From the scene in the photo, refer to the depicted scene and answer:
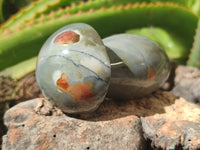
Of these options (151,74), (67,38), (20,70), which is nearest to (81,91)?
(67,38)

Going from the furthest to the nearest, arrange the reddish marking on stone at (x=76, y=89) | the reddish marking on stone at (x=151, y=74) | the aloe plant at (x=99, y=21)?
the aloe plant at (x=99, y=21)
the reddish marking on stone at (x=151, y=74)
the reddish marking on stone at (x=76, y=89)

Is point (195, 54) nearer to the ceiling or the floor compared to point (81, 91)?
nearer to the floor

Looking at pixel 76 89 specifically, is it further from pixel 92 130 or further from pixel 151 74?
pixel 151 74

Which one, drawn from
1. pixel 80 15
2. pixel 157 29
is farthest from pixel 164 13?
pixel 80 15

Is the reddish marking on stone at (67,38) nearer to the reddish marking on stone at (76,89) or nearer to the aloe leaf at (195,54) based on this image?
the reddish marking on stone at (76,89)

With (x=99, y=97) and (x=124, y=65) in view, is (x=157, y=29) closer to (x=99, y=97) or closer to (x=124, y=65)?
(x=124, y=65)

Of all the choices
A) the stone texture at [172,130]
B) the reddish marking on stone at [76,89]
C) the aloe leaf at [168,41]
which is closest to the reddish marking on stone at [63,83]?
the reddish marking on stone at [76,89]
